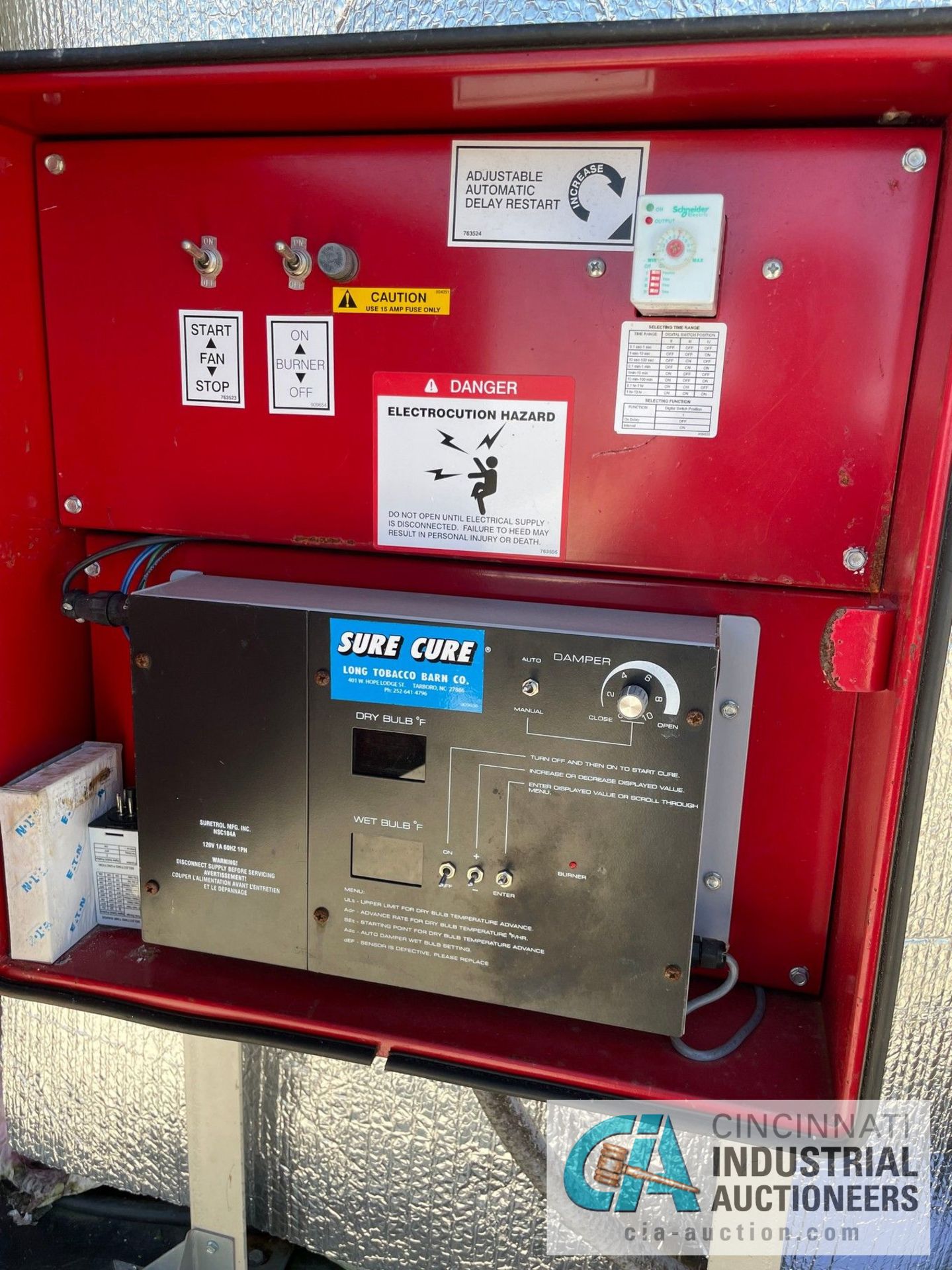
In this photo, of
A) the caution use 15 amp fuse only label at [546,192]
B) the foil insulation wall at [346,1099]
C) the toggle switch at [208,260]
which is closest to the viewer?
Answer: the caution use 15 amp fuse only label at [546,192]

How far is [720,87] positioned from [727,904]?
879 mm

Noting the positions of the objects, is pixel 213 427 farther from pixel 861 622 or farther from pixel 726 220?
pixel 861 622

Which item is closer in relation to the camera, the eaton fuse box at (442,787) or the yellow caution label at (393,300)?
the eaton fuse box at (442,787)

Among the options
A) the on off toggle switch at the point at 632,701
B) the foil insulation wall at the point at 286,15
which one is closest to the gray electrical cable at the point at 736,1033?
the on off toggle switch at the point at 632,701

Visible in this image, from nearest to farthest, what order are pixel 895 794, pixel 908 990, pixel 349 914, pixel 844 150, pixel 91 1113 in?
pixel 895 794, pixel 844 150, pixel 349 914, pixel 908 990, pixel 91 1113

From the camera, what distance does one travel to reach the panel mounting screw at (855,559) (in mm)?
912

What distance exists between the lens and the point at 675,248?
845 mm

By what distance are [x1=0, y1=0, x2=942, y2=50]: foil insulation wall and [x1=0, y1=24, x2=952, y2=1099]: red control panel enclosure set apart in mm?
279

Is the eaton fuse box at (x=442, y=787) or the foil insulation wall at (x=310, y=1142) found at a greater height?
the eaton fuse box at (x=442, y=787)

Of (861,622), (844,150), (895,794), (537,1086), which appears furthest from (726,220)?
(537,1086)

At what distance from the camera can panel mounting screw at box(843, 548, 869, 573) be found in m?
0.91

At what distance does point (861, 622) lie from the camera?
775mm

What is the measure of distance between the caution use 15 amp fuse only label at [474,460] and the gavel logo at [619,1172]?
3.25 ft

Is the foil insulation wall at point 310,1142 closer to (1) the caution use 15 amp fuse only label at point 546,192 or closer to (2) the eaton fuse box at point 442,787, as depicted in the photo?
(2) the eaton fuse box at point 442,787
